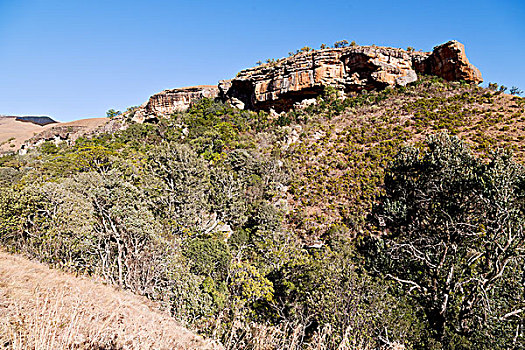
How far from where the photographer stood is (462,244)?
10961 millimetres

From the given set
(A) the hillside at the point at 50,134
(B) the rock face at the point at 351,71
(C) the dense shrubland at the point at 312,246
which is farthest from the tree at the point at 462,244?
(A) the hillside at the point at 50,134

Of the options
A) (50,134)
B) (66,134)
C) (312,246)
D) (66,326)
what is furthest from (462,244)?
(50,134)

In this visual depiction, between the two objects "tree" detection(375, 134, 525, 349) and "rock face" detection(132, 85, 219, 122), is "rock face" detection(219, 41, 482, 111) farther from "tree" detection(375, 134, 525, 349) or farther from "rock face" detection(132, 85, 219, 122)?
"tree" detection(375, 134, 525, 349)

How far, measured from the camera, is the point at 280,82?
4200cm

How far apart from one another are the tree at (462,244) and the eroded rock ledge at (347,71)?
29750 mm

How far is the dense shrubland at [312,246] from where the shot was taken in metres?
8.00

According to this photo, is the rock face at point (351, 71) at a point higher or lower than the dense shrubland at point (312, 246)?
higher

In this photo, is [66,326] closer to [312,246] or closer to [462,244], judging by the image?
[462,244]

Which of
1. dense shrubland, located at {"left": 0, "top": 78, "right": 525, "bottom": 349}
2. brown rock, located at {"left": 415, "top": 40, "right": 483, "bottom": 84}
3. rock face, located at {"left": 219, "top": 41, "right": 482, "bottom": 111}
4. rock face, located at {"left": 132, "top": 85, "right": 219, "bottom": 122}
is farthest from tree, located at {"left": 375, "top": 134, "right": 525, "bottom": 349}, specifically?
rock face, located at {"left": 132, "top": 85, "right": 219, "bottom": 122}

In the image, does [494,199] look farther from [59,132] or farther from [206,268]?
[59,132]

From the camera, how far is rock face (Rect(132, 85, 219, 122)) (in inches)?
2076

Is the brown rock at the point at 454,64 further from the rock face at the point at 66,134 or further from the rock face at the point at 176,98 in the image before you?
the rock face at the point at 66,134

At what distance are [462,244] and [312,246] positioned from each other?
809cm

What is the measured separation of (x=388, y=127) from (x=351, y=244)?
19410mm
